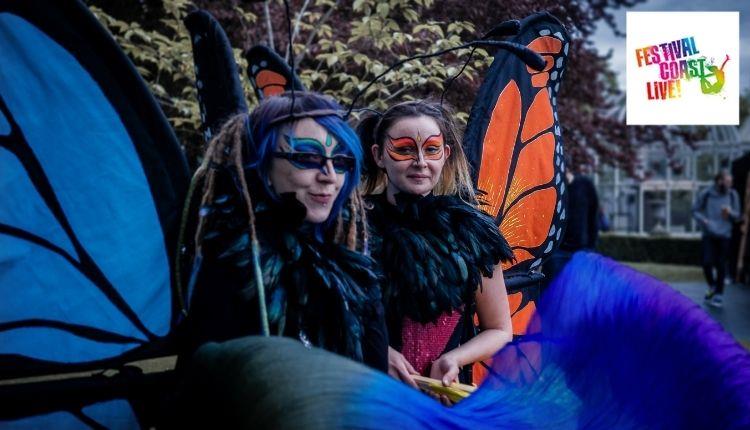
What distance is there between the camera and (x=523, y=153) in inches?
120

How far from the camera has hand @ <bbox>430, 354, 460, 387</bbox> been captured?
1938mm

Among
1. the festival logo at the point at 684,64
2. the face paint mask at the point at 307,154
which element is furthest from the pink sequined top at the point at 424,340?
the festival logo at the point at 684,64

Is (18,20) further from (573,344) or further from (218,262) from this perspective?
(573,344)

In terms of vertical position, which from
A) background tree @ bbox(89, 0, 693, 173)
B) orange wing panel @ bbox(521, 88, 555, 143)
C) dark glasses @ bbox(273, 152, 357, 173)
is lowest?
dark glasses @ bbox(273, 152, 357, 173)

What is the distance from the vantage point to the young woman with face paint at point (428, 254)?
2148 millimetres

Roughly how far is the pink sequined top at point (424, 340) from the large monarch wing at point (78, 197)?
0.67 m

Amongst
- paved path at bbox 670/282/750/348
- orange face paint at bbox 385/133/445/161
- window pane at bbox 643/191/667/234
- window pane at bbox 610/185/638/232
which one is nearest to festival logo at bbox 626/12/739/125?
paved path at bbox 670/282/750/348

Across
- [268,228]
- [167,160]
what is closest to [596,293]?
[268,228]

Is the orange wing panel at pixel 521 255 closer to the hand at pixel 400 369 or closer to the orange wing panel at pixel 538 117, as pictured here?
the orange wing panel at pixel 538 117

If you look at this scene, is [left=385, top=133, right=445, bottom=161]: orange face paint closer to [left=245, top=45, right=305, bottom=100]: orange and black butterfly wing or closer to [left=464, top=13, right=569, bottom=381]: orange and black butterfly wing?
[left=464, top=13, right=569, bottom=381]: orange and black butterfly wing

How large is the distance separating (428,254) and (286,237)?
784 millimetres

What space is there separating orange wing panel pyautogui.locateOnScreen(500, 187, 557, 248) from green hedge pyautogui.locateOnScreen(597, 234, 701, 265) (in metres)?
13.6

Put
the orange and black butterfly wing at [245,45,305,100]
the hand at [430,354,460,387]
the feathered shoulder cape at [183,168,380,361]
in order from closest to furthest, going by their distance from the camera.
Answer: the feathered shoulder cape at [183,168,380,361] → the hand at [430,354,460,387] → the orange and black butterfly wing at [245,45,305,100]

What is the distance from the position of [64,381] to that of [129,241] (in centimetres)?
40
